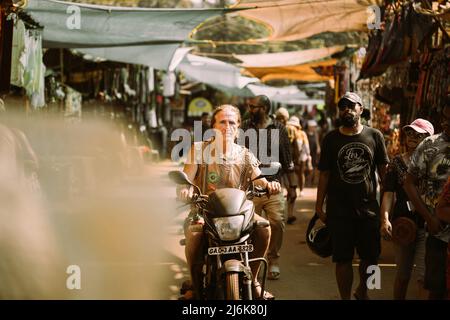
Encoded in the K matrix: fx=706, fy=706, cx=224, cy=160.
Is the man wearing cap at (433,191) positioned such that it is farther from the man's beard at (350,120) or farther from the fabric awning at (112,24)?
the fabric awning at (112,24)

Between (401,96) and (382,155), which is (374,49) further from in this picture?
(382,155)

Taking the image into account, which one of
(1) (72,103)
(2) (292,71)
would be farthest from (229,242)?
(2) (292,71)

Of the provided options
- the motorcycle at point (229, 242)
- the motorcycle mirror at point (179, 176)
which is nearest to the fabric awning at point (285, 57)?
the motorcycle mirror at point (179, 176)

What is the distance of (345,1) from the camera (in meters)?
11.0

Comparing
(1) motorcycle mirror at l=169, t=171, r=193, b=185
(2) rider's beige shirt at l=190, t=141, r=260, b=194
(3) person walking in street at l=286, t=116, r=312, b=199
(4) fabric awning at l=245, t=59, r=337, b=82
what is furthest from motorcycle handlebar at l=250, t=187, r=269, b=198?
(4) fabric awning at l=245, t=59, r=337, b=82

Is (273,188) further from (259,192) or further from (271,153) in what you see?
(271,153)

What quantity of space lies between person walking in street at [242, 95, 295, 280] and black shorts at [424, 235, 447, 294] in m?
2.57

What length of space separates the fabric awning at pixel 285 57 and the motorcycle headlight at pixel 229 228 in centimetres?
1382

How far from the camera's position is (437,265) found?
5.21 m

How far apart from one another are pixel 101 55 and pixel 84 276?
279 inches

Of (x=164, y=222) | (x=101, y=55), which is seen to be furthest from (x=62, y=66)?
(x=164, y=222)

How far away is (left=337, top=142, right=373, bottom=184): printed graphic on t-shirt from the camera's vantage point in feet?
20.0

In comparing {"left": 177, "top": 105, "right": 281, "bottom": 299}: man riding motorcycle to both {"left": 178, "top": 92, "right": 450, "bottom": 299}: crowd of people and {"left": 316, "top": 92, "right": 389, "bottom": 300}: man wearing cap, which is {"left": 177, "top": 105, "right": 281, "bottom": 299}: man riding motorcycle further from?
{"left": 316, "top": 92, "right": 389, "bottom": 300}: man wearing cap

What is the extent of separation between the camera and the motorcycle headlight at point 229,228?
481cm
